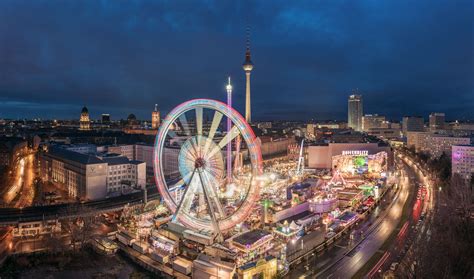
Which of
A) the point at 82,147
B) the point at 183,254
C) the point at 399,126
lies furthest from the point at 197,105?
the point at 399,126

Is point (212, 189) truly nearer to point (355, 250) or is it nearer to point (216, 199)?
point (216, 199)

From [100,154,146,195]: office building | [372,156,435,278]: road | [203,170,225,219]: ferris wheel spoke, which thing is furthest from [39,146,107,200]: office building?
[372,156,435,278]: road

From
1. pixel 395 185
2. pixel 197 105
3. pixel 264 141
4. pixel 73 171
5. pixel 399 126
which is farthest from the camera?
pixel 399 126

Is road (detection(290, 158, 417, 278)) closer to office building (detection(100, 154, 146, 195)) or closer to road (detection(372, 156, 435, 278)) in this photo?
road (detection(372, 156, 435, 278))

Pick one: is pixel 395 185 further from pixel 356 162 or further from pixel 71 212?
pixel 71 212

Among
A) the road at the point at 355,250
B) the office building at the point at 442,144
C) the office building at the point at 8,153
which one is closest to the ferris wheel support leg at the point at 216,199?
the road at the point at 355,250
